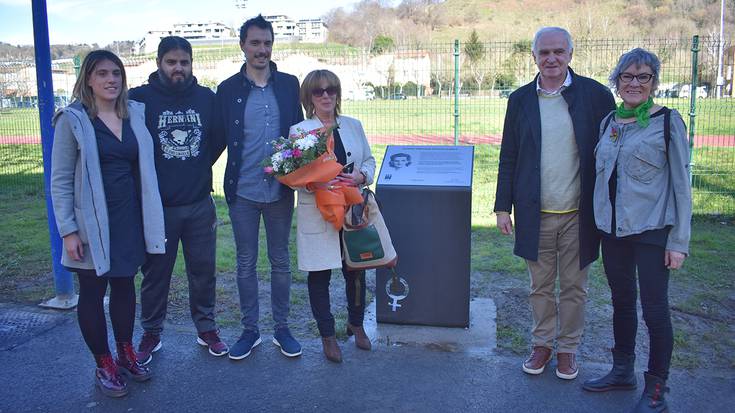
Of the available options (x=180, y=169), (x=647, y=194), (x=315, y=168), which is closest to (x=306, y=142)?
(x=315, y=168)

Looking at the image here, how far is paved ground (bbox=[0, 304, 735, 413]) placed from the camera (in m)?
3.64

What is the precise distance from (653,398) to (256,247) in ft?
8.52

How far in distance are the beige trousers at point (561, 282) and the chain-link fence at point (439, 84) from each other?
219 inches

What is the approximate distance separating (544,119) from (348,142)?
1268 millimetres

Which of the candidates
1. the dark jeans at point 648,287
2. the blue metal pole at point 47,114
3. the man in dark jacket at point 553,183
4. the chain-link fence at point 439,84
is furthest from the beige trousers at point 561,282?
the chain-link fence at point 439,84

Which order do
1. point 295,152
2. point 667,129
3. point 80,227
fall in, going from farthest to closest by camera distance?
point 295,152
point 80,227
point 667,129

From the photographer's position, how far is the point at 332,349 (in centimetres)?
426

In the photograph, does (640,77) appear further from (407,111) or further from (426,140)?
(426,140)

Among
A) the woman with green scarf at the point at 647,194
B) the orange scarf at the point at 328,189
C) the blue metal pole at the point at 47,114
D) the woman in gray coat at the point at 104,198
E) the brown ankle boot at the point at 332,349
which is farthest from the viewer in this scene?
the blue metal pole at the point at 47,114

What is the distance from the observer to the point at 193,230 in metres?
4.19

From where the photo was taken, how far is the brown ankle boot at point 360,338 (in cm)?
441

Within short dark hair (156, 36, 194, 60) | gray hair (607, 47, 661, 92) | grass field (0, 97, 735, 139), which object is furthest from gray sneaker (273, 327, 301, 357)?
grass field (0, 97, 735, 139)

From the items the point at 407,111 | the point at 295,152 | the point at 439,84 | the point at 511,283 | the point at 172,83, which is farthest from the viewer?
the point at 407,111

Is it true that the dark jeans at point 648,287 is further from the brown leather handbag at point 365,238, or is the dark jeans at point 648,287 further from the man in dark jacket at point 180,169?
the man in dark jacket at point 180,169
